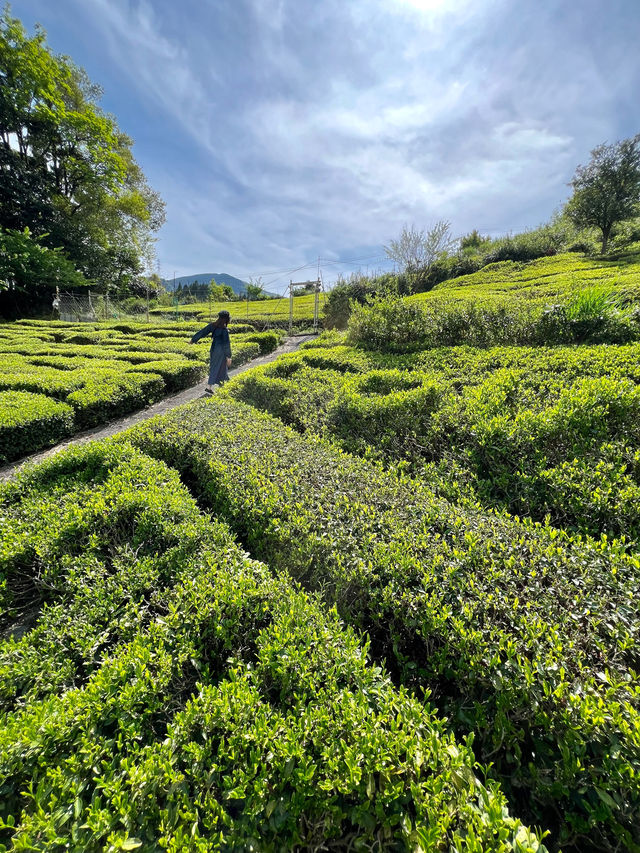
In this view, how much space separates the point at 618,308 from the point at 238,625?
776cm

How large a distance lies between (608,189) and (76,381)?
35939 mm

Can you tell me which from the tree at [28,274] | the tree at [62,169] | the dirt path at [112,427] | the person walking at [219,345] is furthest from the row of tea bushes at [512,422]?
the tree at [62,169]

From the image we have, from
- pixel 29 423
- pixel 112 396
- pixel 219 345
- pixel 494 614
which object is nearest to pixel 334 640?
pixel 494 614

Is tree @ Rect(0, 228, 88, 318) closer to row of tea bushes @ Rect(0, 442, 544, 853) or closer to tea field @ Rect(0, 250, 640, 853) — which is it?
tea field @ Rect(0, 250, 640, 853)

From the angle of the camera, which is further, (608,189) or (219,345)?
(608,189)

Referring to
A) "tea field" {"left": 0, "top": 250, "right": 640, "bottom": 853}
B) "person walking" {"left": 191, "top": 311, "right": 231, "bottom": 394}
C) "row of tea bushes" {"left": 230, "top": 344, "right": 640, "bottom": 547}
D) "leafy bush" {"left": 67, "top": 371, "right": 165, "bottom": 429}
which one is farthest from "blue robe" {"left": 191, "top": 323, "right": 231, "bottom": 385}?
"tea field" {"left": 0, "top": 250, "right": 640, "bottom": 853}

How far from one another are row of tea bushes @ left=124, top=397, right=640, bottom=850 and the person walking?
5651 mm

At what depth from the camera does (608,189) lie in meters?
24.9

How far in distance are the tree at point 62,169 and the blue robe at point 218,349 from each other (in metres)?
21.1

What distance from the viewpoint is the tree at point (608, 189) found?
966 inches

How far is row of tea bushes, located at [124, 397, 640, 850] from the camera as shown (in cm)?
131

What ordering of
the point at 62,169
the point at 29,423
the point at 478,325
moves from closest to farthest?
1. the point at 29,423
2. the point at 478,325
3. the point at 62,169

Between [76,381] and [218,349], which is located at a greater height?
[218,349]

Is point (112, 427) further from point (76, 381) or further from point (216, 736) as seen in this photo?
point (216, 736)
